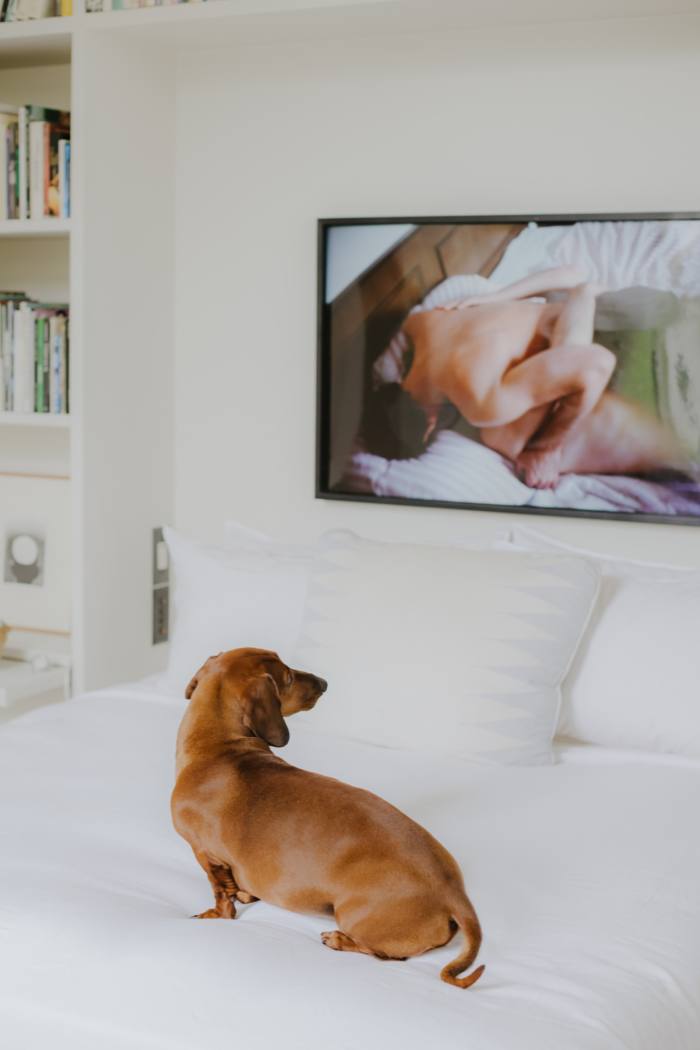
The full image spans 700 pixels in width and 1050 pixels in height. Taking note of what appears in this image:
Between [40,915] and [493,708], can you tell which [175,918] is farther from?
[493,708]

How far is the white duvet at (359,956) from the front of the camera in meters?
1.33

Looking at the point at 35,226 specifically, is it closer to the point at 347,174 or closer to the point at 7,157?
the point at 7,157

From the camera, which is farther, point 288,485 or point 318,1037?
point 288,485

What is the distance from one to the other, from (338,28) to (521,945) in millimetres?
2078

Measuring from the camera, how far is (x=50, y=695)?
130 inches

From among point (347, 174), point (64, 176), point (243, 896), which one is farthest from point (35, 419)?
point (243, 896)

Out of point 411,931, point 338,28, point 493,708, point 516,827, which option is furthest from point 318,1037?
point 338,28

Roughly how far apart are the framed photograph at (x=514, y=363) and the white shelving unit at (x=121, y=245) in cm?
46

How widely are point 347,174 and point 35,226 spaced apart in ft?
2.49

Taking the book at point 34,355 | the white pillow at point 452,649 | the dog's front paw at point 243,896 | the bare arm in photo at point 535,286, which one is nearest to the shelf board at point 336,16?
the bare arm in photo at point 535,286

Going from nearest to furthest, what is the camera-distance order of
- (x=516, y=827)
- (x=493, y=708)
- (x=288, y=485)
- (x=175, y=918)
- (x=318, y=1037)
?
(x=318, y=1037)
(x=175, y=918)
(x=516, y=827)
(x=493, y=708)
(x=288, y=485)

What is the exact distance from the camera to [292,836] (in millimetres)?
1529

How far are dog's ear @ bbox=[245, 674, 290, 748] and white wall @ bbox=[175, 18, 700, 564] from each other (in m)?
1.21

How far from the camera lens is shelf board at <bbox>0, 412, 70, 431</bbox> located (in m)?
3.03
